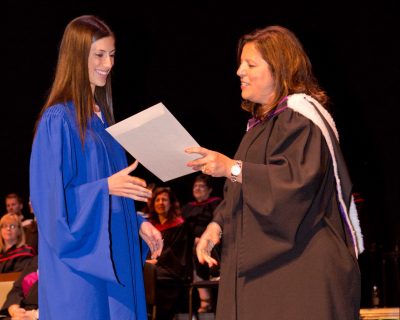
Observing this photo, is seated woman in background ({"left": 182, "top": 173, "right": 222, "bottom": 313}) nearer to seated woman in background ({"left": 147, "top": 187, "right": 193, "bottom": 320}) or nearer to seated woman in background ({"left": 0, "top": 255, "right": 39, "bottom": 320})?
seated woman in background ({"left": 147, "top": 187, "right": 193, "bottom": 320})

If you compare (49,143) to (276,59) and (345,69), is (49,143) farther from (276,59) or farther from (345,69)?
(345,69)

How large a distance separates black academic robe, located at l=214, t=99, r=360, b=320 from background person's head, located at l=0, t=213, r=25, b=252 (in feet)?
15.7

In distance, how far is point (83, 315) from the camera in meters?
2.35

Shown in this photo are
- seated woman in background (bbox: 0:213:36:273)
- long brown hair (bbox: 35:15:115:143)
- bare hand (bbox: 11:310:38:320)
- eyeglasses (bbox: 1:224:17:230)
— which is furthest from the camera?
eyeglasses (bbox: 1:224:17:230)

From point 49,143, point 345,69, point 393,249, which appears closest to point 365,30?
point 345,69

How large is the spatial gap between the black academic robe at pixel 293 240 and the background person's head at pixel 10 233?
Answer: 4.77 meters

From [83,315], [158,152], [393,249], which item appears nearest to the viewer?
[83,315]

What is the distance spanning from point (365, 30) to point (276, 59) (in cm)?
641

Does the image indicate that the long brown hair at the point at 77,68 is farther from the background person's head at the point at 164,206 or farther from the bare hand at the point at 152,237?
the background person's head at the point at 164,206

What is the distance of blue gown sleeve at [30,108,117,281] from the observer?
7.70 feet

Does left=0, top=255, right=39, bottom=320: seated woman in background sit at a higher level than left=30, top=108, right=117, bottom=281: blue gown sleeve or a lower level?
lower

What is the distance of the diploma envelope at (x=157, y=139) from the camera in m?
2.41

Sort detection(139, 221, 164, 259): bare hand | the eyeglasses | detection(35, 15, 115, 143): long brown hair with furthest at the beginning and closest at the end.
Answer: the eyeglasses, detection(139, 221, 164, 259): bare hand, detection(35, 15, 115, 143): long brown hair

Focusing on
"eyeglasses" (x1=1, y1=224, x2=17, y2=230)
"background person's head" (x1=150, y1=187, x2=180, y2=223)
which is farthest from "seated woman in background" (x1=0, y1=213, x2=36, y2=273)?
"background person's head" (x1=150, y1=187, x2=180, y2=223)
